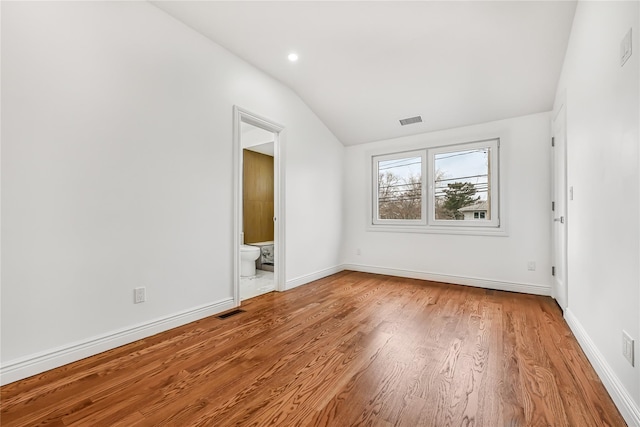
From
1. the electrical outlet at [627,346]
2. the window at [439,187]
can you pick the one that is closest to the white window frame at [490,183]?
the window at [439,187]

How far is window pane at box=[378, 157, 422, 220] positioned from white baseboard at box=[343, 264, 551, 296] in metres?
0.83

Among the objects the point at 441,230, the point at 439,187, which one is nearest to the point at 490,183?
the point at 439,187

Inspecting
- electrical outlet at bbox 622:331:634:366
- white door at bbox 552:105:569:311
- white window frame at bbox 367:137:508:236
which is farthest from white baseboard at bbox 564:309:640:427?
white window frame at bbox 367:137:508:236

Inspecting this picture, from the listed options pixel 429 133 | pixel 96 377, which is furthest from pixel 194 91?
pixel 429 133

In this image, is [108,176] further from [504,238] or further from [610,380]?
[504,238]

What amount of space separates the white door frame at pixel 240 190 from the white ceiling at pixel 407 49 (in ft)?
2.00

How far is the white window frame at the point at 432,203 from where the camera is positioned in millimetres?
3662

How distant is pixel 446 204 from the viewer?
13.2 ft

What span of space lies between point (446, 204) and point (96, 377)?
403cm

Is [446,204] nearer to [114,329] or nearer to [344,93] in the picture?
[344,93]

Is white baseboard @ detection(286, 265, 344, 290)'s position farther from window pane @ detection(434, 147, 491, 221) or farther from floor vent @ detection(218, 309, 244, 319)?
window pane @ detection(434, 147, 491, 221)

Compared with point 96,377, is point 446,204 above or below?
above

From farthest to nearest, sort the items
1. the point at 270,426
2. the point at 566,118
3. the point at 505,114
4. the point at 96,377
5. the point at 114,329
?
the point at 505,114 < the point at 566,118 < the point at 114,329 < the point at 96,377 < the point at 270,426

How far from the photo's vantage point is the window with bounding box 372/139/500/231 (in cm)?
375
